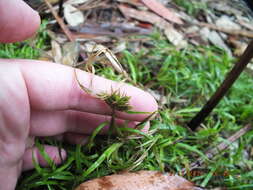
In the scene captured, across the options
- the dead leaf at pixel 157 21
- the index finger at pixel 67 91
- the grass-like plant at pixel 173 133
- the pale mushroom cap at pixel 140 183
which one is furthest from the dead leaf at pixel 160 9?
the pale mushroom cap at pixel 140 183

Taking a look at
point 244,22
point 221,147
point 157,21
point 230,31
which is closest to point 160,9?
point 157,21

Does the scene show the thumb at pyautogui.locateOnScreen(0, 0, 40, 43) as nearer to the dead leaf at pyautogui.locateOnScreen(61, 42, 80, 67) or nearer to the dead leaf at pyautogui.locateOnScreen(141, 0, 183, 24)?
the dead leaf at pyautogui.locateOnScreen(141, 0, 183, 24)

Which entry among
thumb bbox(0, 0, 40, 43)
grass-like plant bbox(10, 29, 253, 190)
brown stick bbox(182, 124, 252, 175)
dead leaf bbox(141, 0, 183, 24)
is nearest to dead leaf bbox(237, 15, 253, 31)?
grass-like plant bbox(10, 29, 253, 190)

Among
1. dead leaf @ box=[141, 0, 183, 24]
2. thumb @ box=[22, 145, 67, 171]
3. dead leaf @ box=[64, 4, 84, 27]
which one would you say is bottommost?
thumb @ box=[22, 145, 67, 171]

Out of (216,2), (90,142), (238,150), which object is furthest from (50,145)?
(216,2)

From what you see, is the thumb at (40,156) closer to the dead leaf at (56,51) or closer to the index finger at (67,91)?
the index finger at (67,91)

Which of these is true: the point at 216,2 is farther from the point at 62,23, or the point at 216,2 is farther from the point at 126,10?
the point at 62,23

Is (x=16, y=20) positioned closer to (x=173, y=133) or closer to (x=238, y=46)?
(x=173, y=133)

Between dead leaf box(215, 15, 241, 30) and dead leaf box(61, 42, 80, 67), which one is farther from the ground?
dead leaf box(215, 15, 241, 30)
